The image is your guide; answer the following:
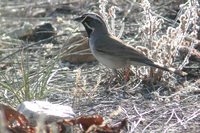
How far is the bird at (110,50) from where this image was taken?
598 centimetres

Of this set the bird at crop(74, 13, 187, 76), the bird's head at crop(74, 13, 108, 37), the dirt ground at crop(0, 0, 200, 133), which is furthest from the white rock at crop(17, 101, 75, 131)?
the bird's head at crop(74, 13, 108, 37)

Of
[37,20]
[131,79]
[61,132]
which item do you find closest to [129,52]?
[131,79]

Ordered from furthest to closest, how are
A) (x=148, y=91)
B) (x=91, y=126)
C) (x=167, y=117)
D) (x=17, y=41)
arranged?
(x=17, y=41), (x=148, y=91), (x=167, y=117), (x=91, y=126)

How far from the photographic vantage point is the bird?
598cm

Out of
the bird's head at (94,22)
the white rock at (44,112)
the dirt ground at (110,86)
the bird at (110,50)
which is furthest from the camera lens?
the bird's head at (94,22)

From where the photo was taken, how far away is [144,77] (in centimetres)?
620

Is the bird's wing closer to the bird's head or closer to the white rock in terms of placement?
the bird's head

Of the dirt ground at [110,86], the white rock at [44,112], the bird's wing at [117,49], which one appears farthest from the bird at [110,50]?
the white rock at [44,112]

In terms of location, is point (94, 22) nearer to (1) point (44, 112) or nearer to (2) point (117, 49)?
(2) point (117, 49)

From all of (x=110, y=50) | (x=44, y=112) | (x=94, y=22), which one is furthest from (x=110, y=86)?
(x=44, y=112)

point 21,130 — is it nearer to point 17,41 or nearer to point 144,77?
point 144,77

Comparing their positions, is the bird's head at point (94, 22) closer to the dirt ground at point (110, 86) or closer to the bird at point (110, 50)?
the bird at point (110, 50)

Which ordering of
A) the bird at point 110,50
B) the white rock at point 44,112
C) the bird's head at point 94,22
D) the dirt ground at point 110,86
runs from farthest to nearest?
1. the bird's head at point 94,22
2. the bird at point 110,50
3. the dirt ground at point 110,86
4. the white rock at point 44,112

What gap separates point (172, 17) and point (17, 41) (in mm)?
1980
